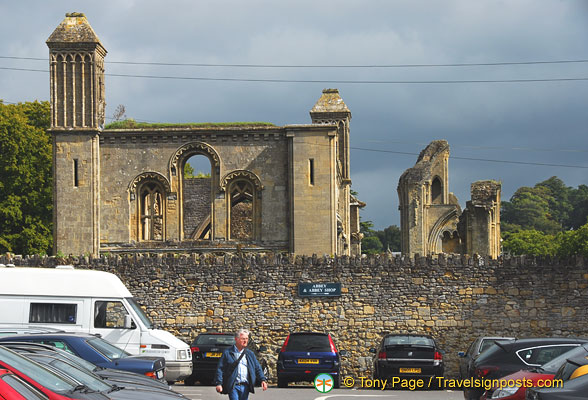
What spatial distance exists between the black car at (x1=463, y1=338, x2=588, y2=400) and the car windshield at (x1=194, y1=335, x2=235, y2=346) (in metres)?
9.14

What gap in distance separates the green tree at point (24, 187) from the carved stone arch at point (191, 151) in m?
11.3

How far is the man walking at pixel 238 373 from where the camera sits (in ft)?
41.3

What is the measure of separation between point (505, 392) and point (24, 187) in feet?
127

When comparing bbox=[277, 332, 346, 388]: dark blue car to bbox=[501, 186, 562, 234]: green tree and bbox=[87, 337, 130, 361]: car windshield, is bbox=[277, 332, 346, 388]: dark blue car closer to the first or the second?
bbox=[87, 337, 130, 361]: car windshield

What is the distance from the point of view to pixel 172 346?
20.1m

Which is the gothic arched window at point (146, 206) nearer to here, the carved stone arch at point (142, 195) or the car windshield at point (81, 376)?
the carved stone arch at point (142, 195)

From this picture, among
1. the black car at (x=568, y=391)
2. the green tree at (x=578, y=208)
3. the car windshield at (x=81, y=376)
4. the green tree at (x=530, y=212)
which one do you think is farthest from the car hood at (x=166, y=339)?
the green tree at (x=530, y=212)

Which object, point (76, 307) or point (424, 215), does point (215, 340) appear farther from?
point (424, 215)

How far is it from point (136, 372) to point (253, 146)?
23658 millimetres

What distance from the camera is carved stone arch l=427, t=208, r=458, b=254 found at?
59750 millimetres

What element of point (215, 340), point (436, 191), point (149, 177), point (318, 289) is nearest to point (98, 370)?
point (215, 340)

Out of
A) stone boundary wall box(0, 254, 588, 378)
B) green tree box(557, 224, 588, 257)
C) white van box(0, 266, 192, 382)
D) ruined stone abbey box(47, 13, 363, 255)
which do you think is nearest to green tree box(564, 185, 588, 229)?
green tree box(557, 224, 588, 257)

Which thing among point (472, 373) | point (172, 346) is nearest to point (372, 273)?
point (172, 346)

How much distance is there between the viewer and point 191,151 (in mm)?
38812
